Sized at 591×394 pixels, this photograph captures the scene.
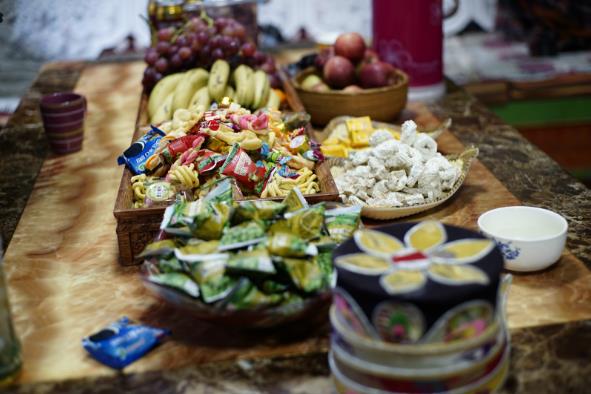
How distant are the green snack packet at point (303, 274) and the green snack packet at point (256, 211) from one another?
107 millimetres

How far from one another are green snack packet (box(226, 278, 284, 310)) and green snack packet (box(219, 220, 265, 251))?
0.07 meters

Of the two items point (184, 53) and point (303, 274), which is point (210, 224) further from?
point (184, 53)

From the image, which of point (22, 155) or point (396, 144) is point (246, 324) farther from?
point (22, 155)

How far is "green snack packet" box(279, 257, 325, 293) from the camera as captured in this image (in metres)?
1.16

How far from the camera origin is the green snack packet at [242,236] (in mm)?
1209

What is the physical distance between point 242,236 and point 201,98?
1.09 m

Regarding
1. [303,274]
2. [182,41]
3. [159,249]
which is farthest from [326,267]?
[182,41]

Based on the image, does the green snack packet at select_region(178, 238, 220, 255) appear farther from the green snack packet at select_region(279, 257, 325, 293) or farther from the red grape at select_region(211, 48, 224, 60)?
the red grape at select_region(211, 48, 224, 60)

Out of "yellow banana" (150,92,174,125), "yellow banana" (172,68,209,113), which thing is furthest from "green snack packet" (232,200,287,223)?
"yellow banana" (172,68,209,113)

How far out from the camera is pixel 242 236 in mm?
1219

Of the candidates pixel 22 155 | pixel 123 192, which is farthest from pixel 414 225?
pixel 22 155

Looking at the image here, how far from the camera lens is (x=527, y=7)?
3812 mm

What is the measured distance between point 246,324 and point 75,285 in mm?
426

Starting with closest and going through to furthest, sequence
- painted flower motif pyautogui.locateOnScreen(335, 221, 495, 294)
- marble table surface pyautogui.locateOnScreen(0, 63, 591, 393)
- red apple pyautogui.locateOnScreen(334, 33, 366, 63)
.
→ painted flower motif pyautogui.locateOnScreen(335, 221, 495, 294), marble table surface pyautogui.locateOnScreen(0, 63, 591, 393), red apple pyautogui.locateOnScreen(334, 33, 366, 63)
